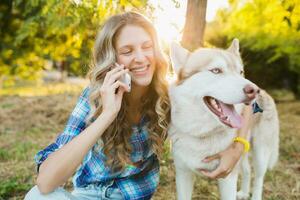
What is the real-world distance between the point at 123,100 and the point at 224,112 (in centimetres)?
67

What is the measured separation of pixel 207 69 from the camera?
98.6 inches

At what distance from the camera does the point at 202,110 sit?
254 cm

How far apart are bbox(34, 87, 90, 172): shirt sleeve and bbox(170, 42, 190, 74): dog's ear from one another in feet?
2.00

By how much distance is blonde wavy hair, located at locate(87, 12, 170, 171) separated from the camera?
8.09 ft

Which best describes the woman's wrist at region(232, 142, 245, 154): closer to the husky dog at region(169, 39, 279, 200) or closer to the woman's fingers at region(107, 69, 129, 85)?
the husky dog at region(169, 39, 279, 200)

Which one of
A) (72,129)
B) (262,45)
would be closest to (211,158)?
(72,129)

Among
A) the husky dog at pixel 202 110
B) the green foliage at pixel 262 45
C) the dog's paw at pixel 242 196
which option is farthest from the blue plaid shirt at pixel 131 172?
the green foliage at pixel 262 45

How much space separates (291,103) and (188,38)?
5.38 metres

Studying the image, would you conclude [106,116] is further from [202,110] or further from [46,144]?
[46,144]

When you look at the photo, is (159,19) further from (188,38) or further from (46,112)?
(46,112)

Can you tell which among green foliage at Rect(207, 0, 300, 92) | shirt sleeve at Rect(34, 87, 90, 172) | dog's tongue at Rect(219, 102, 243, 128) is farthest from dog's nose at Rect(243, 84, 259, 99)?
green foliage at Rect(207, 0, 300, 92)

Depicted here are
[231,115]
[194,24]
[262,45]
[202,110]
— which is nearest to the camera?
[231,115]

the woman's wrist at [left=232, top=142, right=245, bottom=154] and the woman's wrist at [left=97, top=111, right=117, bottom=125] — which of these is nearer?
the woman's wrist at [left=97, top=111, right=117, bottom=125]

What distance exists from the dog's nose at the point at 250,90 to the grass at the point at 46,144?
4.95 ft
